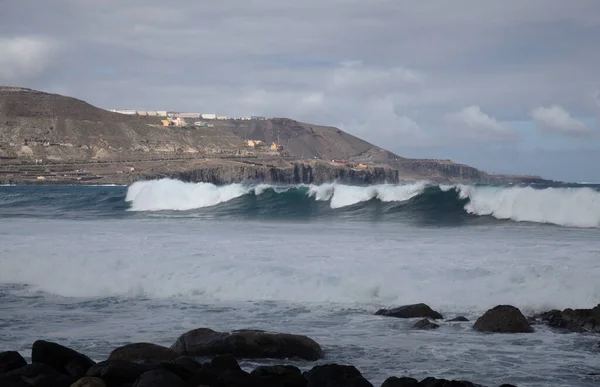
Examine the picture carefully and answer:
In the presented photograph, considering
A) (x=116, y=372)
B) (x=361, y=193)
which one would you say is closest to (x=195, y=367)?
(x=116, y=372)

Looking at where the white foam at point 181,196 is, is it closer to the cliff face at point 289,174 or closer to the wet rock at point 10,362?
the wet rock at point 10,362

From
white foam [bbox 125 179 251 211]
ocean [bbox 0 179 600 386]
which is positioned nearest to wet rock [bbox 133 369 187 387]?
ocean [bbox 0 179 600 386]

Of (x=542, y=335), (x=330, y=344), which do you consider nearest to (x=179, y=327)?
(x=330, y=344)

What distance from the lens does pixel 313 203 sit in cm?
3644

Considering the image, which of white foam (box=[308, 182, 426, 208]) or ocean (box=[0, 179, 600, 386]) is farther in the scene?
white foam (box=[308, 182, 426, 208])

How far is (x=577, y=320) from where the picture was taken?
10.8 meters

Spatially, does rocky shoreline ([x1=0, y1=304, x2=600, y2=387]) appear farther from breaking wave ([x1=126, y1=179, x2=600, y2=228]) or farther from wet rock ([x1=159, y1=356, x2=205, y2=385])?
breaking wave ([x1=126, y1=179, x2=600, y2=228])

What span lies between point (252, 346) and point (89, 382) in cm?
258

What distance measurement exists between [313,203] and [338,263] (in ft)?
66.6

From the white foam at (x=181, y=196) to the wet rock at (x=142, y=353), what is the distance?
30.5 metres

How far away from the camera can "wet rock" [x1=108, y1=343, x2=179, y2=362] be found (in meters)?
8.41

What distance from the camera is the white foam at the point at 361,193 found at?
35562mm

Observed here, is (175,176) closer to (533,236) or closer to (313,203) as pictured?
(313,203)

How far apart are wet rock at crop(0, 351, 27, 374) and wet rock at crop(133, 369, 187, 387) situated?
1576mm
